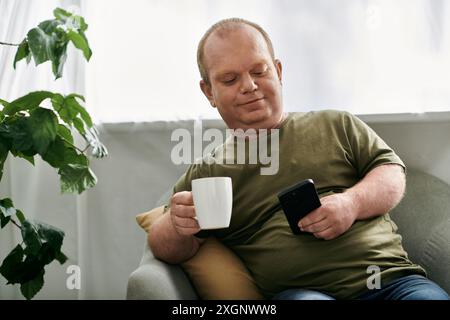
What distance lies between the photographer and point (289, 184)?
1350 millimetres

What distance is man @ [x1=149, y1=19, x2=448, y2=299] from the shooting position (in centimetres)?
122

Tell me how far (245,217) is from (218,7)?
2.57 ft

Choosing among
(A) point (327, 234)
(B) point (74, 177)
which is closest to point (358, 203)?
(A) point (327, 234)

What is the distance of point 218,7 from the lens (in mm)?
1864

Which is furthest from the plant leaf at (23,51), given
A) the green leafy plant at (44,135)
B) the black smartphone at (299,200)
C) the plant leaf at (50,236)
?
the black smartphone at (299,200)

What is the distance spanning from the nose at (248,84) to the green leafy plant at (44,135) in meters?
0.38

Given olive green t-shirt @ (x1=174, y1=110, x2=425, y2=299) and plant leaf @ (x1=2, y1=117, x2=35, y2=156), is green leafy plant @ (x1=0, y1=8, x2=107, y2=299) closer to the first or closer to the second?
plant leaf @ (x1=2, y1=117, x2=35, y2=156)

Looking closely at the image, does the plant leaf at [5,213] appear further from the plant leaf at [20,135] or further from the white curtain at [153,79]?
the white curtain at [153,79]

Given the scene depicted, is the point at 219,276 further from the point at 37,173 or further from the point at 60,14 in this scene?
the point at 37,173

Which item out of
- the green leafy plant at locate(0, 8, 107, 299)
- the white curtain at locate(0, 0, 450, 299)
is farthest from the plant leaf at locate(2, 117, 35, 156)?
the white curtain at locate(0, 0, 450, 299)

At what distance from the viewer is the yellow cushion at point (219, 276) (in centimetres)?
132

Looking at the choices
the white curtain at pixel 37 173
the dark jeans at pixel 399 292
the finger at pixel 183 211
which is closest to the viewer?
the dark jeans at pixel 399 292

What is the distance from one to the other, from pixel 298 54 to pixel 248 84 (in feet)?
1.61
